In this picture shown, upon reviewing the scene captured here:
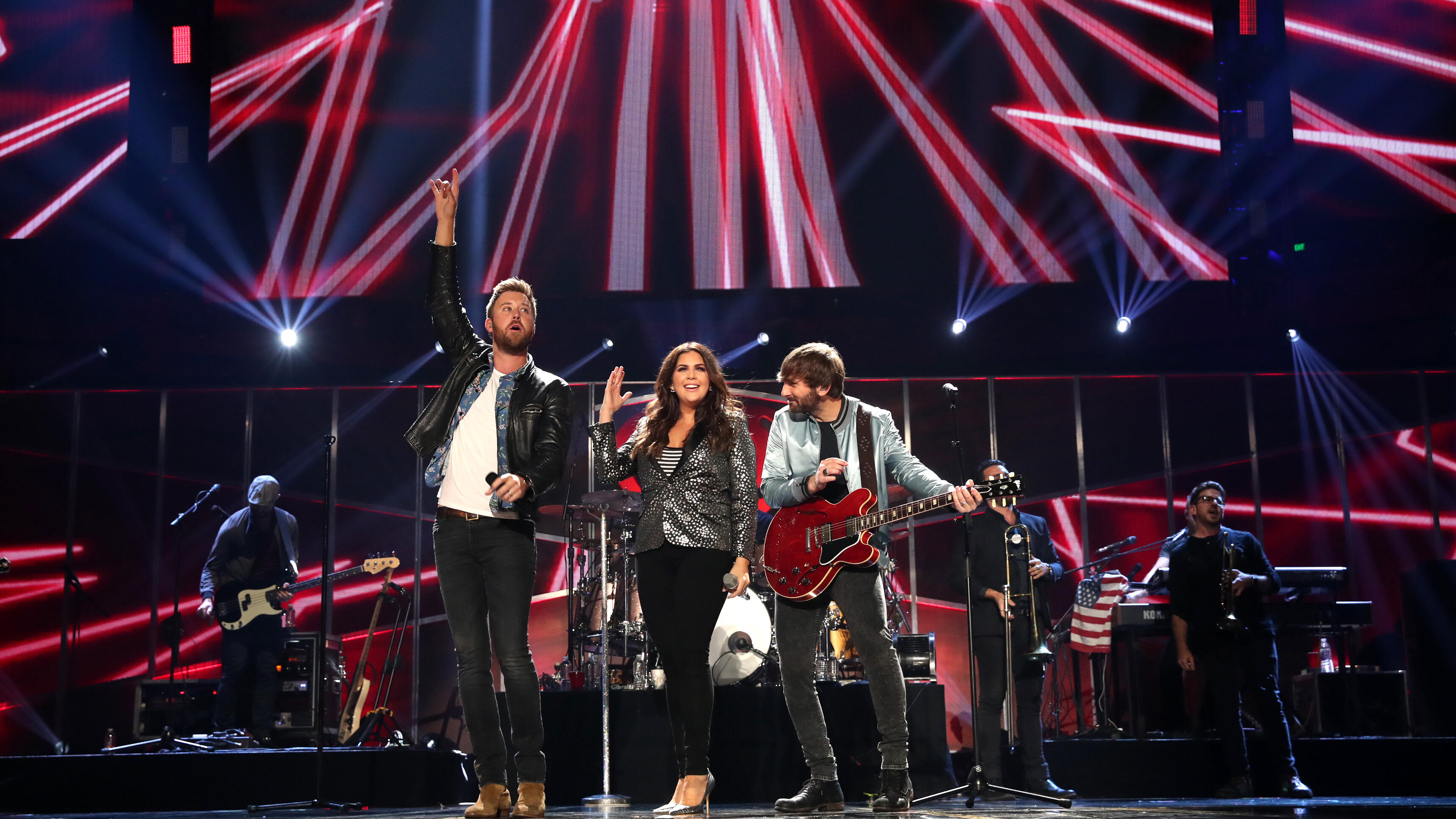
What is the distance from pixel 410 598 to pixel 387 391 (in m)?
2.08

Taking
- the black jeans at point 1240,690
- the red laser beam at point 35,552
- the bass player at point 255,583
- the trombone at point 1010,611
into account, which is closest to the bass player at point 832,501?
the trombone at point 1010,611

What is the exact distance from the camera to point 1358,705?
24.1ft

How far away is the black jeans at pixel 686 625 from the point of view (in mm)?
3498

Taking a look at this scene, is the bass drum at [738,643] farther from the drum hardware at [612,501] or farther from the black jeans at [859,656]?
the black jeans at [859,656]

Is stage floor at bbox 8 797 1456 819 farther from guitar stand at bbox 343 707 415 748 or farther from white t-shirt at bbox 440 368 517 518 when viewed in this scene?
guitar stand at bbox 343 707 415 748


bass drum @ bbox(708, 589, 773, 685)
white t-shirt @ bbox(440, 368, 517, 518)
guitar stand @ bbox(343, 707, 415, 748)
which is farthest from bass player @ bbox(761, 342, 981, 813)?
guitar stand @ bbox(343, 707, 415, 748)

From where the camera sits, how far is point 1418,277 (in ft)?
28.9

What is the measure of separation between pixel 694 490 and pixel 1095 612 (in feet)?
20.5

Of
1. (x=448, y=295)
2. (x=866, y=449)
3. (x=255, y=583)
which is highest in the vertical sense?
(x=448, y=295)

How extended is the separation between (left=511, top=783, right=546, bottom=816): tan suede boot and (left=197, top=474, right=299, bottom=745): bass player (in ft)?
16.1

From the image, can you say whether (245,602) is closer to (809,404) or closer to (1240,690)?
(809,404)

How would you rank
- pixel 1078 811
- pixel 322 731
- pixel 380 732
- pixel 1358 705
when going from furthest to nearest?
pixel 380 732
pixel 1358 705
pixel 322 731
pixel 1078 811

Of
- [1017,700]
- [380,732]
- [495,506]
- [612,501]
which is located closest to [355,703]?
[380,732]

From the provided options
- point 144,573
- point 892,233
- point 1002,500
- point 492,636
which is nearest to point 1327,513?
point 892,233
